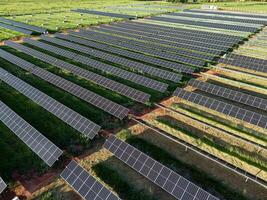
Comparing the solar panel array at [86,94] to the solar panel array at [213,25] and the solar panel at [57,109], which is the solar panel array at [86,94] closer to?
the solar panel at [57,109]

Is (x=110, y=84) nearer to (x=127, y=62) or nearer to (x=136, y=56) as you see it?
(x=127, y=62)

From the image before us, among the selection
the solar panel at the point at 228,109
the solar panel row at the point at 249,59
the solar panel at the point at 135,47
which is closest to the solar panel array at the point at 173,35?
the solar panel at the point at 135,47

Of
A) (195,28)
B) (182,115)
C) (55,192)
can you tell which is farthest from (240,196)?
(195,28)

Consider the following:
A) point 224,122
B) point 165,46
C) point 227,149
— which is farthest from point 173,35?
point 227,149

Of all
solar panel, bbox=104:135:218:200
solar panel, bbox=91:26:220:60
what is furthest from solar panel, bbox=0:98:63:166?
solar panel, bbox=91:26:220:60

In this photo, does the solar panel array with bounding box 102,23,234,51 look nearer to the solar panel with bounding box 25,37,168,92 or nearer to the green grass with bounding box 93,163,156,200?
the solar panel with bounding box 25,37,168,92

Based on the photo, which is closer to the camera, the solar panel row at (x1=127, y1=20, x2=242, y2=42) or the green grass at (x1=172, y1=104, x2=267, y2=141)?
the green grass at (x1=172, y1=104, x2=267, y2=141)
